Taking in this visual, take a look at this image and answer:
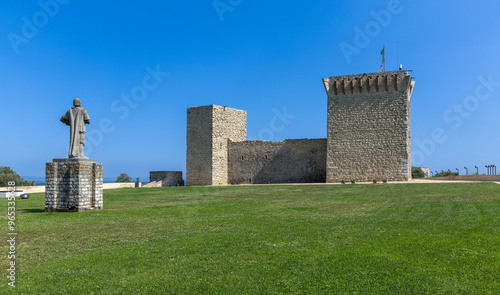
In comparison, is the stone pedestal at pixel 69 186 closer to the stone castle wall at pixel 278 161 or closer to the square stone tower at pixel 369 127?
the square stone tower at pixel 369 127

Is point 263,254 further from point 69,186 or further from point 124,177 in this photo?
point 124,177

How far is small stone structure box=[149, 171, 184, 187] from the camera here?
105ft

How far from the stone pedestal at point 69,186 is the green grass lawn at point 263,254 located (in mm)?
1713

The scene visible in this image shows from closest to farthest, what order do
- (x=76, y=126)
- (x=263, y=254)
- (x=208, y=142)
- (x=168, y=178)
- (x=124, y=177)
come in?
(x=263, y=254)
(x=76, y=126)
(x=208, y=142)
(x=168, y=178)
(x=124, y=177)

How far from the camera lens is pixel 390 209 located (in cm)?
1019

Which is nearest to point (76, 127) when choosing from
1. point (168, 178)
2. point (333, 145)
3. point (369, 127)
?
point (333, 145)

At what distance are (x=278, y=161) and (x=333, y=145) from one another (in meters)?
4.55

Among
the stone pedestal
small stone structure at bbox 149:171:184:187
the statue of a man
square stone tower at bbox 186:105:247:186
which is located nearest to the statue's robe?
the statue of a man

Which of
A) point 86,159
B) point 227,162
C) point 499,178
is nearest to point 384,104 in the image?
point 499,178

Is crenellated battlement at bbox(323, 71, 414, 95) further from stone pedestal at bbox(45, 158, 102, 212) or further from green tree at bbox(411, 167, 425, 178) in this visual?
stone pedestal at bbox(45, 158, 102, 212)

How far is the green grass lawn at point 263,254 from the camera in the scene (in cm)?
432

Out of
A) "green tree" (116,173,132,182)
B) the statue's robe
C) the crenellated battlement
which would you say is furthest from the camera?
"green tree" (116,173,132,182)

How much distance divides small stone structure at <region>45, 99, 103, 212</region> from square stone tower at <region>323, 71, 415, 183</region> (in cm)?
1906

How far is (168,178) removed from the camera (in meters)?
32.1
